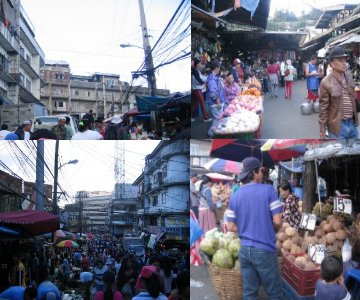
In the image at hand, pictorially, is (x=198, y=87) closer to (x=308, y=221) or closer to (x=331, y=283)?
(x=308, y=221)

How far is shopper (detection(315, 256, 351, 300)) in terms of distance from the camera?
120 inches

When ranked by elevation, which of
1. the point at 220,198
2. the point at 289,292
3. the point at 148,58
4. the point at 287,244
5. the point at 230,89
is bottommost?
the point at 289,292

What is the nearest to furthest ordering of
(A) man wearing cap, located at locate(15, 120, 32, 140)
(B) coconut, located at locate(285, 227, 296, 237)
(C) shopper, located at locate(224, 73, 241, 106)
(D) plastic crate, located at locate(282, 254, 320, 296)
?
1. (D) plastic crate, located at locate(282, 254, 320, 296)
2. (B) coconut, located at locate(285, 227, 296, 237)
3. (C) shopper, located at locate(224, 73, 241, 106)
4. (A) man wearing cap, located at locate(15, 120, 32, 140)

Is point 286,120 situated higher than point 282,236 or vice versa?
point 286,120

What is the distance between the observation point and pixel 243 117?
3727 mm

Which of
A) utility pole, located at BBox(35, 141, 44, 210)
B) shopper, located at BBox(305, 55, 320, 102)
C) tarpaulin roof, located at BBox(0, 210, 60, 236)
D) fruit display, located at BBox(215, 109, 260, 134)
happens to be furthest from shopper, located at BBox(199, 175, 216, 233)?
utility pole, located at BBox(35, 141, 44, 210)

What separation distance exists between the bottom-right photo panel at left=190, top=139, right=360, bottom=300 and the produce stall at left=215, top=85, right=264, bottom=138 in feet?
0.28

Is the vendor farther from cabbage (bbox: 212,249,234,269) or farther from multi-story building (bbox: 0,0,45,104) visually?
multi-story building (bbox: 0,0,45,104)

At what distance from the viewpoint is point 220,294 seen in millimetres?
3447

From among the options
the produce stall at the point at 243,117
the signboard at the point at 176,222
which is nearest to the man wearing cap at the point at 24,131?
the signboard at the point at 176,222

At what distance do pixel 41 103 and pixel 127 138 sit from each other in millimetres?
849

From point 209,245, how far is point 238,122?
3.56 feet

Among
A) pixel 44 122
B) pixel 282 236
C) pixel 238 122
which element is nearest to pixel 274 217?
pixel 282 236

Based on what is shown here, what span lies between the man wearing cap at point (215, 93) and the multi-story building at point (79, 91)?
62 centimetres
